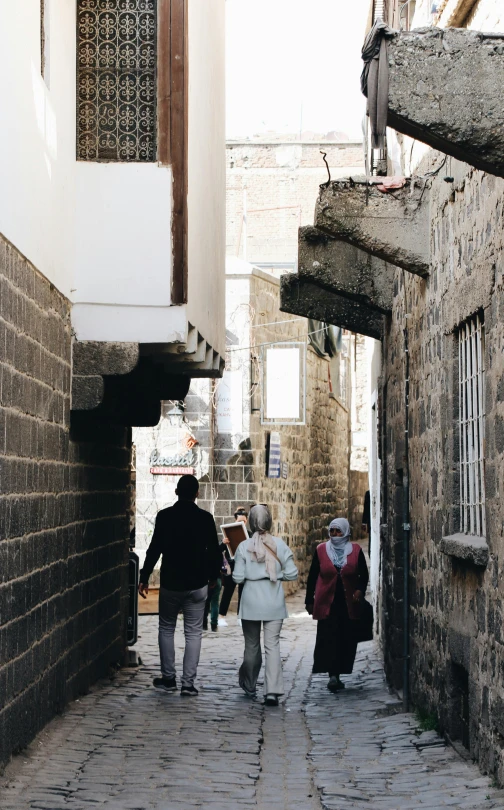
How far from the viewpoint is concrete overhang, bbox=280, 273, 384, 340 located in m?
11.9

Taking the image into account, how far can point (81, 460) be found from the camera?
363 inches

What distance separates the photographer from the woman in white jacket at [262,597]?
31.2 feet

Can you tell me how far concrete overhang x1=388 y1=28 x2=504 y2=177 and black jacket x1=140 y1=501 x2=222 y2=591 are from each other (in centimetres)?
545

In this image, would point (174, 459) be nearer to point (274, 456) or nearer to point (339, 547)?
→ point (274, 456)

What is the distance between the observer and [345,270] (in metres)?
10.8

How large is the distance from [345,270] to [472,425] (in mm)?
4043

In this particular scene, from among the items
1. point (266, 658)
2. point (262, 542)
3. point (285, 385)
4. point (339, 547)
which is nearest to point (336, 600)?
point (339, 547)

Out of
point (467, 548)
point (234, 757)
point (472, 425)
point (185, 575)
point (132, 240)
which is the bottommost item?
point (234, 757)

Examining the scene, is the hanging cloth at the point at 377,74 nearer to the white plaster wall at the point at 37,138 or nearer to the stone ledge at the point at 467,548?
the white plaster wall at the point at 37,138

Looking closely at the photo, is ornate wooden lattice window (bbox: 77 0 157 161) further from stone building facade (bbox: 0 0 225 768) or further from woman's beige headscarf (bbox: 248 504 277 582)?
woman's beige headscarf (bbox: 248 504 277 582)

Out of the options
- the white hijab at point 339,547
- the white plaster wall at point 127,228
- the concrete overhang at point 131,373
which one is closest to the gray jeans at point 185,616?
the white hijab at point 339,547

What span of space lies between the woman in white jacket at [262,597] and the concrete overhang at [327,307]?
2723 millimetres

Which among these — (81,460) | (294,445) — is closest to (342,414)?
(294,445)

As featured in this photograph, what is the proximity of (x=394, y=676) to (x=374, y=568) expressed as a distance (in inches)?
231
